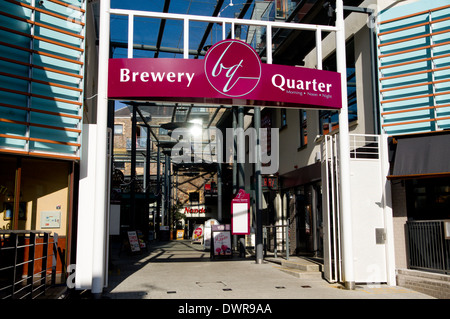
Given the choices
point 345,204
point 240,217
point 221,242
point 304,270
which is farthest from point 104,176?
point 221,242

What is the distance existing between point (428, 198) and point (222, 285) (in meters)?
4.93

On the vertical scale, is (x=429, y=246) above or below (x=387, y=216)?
below

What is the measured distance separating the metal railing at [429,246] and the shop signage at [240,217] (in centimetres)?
618

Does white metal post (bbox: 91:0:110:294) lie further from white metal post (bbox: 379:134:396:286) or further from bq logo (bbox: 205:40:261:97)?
white metal post (bbox: 379:134:396:286)

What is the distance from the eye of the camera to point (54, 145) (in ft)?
30.4

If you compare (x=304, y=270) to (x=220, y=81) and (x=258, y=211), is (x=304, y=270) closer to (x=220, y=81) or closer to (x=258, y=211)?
(x=258, y=211)

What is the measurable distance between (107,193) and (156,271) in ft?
12.3

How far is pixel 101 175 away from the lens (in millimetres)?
8742

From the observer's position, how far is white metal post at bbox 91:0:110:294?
8.55m

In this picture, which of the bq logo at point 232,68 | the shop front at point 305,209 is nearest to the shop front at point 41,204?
the bq logo at point 232,68

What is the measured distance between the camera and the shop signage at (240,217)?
15.0 metres

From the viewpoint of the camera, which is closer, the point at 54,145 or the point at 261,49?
the point at 54,145
